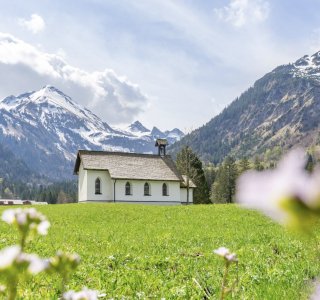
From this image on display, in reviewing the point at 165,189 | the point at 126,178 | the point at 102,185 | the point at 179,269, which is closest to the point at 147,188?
the point at 165,189

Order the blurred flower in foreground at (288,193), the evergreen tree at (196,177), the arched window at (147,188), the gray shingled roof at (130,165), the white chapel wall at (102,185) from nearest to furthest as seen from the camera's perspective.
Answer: the blurred flower in foreground at (288,193), the white chapel wall at (102,185), the gray shingled roof at (130,165), the arched window at (147,188), the evergreen tree at (196,177)

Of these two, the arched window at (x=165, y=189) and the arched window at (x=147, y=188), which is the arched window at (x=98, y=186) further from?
the arched window at (x=165, y=189)

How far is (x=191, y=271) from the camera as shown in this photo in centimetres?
931

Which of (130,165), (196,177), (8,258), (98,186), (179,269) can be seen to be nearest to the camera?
(8,258)

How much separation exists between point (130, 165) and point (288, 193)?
6627cm

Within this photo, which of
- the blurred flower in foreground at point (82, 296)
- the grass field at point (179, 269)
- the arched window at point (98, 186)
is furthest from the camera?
the arched window at point (98, 186)

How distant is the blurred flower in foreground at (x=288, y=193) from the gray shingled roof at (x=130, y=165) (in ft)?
207

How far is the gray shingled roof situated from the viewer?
64.4m

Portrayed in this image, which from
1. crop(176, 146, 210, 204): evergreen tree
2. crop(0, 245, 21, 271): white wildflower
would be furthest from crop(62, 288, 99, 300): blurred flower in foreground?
crop(176, 146, 210, 204): evergreen tree

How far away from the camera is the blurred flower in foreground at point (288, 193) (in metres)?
0.67

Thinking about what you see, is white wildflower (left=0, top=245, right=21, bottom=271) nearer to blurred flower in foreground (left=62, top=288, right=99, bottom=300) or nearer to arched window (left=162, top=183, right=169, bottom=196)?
blurred flower in foreground (left=62, top=288, right=99, bottom=300)

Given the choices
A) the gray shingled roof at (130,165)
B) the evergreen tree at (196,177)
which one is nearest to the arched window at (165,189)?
the gray shingled roof at (130,165)

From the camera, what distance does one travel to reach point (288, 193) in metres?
0.68

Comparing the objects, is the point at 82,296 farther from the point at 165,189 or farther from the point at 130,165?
the point at 165,189
